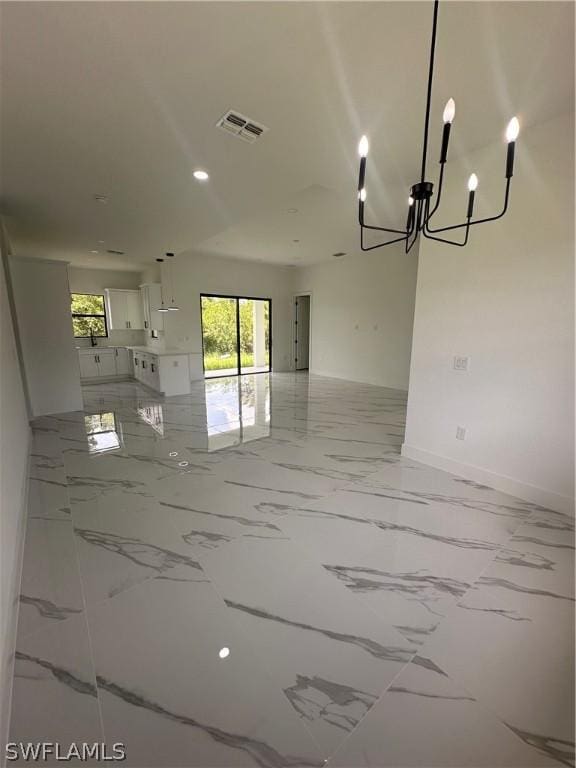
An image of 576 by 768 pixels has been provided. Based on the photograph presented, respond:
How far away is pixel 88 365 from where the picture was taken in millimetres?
7363

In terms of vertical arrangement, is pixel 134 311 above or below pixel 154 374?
above

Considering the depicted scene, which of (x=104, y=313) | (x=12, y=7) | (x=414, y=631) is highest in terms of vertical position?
(x=12, y=7)

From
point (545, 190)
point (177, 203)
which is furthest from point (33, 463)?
point (545, 190)

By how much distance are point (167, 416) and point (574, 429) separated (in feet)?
15.5

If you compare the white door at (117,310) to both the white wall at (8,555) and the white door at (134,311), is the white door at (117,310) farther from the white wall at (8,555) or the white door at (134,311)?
the white wall at (8,555)

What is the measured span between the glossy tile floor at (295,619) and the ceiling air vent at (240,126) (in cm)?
279

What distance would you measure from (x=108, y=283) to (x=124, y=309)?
0.82m

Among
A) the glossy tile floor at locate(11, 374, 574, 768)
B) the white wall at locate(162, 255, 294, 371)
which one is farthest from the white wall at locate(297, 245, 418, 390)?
the glossy tile floor at locate(11, 374, 574, 768)

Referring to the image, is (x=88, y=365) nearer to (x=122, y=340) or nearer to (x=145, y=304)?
(x=122, y=340)

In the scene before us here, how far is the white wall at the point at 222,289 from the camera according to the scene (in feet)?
24.2

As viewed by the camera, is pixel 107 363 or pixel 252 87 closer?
pixel 252 87

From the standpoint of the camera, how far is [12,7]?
1.42m

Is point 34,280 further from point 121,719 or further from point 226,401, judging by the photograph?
point 121,719

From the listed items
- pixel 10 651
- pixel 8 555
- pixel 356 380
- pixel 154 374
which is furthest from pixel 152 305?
pixel 10 651
